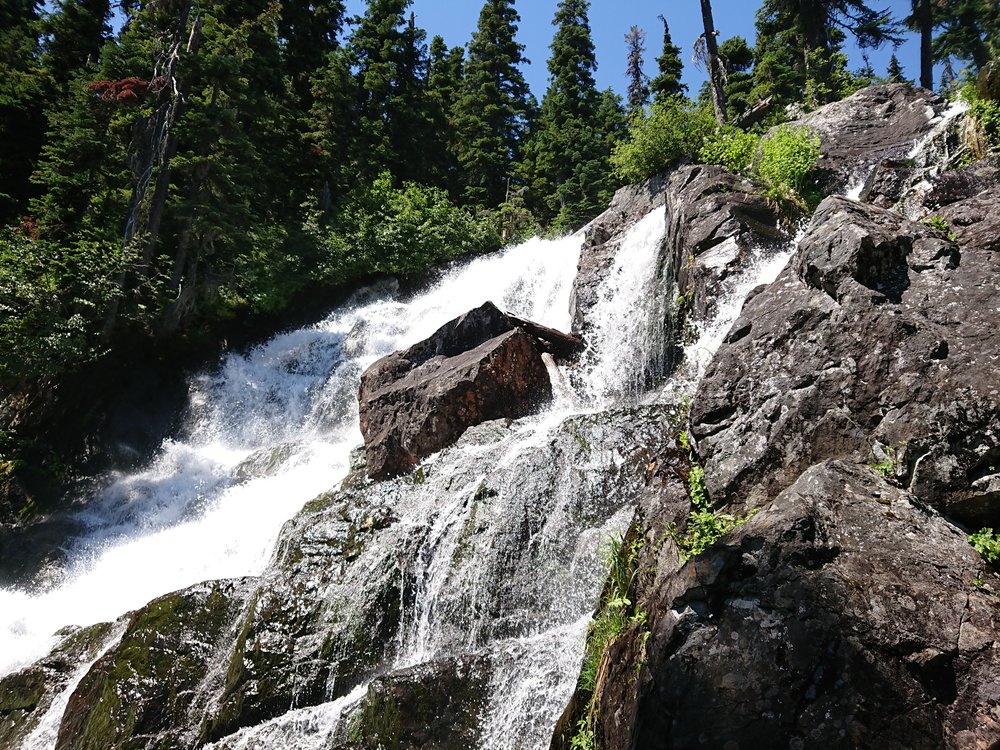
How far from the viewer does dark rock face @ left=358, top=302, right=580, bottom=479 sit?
10656 mm

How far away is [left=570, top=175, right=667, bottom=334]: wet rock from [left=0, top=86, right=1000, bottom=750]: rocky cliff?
116 inches

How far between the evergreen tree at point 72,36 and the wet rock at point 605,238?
1821 cm

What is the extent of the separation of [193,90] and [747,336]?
20.1 m

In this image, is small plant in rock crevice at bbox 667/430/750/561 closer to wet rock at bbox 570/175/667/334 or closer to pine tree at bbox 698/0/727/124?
wet rock at bbox 570/175/667/334

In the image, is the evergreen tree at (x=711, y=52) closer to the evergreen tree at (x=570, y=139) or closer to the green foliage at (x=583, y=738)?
the evergreen tree at (x=570, y=139)

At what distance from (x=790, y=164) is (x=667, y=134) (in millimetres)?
5276

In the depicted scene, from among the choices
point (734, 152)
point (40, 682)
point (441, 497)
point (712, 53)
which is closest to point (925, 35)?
point (712, 53)

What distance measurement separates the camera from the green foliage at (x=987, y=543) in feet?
11.6

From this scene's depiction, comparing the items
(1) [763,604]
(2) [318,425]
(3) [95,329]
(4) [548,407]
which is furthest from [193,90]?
(1) [763,604]

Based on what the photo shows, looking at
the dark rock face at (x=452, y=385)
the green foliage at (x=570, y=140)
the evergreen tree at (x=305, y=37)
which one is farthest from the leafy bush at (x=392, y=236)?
the dark rock face at (x=452, y=385)

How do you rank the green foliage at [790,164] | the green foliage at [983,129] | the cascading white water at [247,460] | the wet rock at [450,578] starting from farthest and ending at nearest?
the green foliage at [790,164]
the cascading white water at [247,460]
the green foliage at [983,129]
the wet rock at [450,578]

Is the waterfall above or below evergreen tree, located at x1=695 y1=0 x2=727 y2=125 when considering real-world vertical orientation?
below

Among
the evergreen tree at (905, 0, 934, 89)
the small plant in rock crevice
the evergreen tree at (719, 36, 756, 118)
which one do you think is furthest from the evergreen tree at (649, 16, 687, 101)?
the small plant in rock crevice

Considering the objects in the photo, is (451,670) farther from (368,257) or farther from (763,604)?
(368,257)
